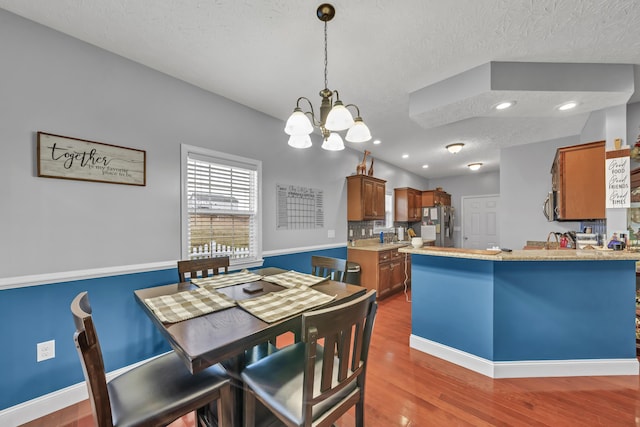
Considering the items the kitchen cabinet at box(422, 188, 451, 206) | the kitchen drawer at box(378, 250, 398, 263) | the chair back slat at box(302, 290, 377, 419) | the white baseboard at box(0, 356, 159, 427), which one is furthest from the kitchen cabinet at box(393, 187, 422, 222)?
the white baseboard at box(0, 356, 159, 427)

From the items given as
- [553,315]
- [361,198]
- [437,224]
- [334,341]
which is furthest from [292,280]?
[437,224]

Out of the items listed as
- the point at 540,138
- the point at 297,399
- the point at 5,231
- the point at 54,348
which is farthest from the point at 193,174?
the point at 540,138

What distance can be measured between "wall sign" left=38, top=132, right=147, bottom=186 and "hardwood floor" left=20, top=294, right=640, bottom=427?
1.67 m

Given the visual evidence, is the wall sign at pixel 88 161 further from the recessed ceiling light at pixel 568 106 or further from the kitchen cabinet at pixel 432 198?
the kitchen cabinet at pixel 432 198

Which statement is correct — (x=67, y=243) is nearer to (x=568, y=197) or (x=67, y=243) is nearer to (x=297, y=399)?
(x=297, y=399)

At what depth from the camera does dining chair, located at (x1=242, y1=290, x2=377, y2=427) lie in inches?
38.2

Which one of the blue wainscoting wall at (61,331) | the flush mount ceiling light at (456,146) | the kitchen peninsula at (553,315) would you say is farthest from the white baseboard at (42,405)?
the flush mount ceiling light at (456,146)

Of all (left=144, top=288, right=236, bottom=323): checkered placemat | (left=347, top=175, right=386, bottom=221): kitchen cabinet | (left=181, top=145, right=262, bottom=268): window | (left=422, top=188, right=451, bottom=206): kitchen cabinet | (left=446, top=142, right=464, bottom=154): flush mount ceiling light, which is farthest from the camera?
(left=422, top=188, right=451, bottom=206): kitchen cabinet

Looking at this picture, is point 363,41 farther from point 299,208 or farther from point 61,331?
point 61,331

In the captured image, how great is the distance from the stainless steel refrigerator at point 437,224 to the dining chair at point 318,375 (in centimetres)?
573

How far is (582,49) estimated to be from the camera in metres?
1.95

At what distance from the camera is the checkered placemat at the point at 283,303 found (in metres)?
1.29

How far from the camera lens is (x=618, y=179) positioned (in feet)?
7.80

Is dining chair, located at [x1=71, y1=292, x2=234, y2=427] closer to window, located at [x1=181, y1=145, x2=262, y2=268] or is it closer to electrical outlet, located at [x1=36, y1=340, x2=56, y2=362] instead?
electrical outlet, located at [x1=36, y1=340, x2=56, y2=362]
